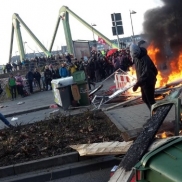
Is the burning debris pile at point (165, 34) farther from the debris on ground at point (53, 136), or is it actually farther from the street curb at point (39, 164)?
the street curb at point (39, 164)

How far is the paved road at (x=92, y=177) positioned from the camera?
17.3 feet

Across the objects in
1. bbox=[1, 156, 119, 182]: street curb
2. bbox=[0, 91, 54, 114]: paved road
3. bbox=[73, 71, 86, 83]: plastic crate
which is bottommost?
bbox=[1, 156, 119, 182]: street curb

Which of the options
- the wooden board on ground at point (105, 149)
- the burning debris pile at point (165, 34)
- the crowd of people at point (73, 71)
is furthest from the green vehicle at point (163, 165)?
the crowd of people at point (73, 71)

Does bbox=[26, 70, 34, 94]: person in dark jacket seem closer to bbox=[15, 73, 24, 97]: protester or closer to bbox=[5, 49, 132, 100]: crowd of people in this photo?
bbox=[5, 49, 132, 100]: crowd of people

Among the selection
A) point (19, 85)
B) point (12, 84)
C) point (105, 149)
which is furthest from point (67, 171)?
point (19, 85)

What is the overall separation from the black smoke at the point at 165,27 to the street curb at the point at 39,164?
8762 mm

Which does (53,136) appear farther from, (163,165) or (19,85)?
(19,85)

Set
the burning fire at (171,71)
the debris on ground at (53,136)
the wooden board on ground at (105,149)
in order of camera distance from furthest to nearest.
Result: the burning fire at (171,71) → the debris on ground at (53,136) → the wooden board on ground at (105,149)

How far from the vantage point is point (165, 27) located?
13.9 m

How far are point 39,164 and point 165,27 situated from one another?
32.1 ft

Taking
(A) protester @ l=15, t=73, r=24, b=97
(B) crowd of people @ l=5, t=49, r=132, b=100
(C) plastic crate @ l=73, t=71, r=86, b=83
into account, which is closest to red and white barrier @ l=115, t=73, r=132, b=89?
(C) plastic crate @ l=73, t=71, r=86, b=83

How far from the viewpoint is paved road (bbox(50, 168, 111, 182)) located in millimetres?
5273

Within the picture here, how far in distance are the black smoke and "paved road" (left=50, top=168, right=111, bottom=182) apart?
354 inches

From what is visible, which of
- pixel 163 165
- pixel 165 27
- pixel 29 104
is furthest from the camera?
pixel 29 104
